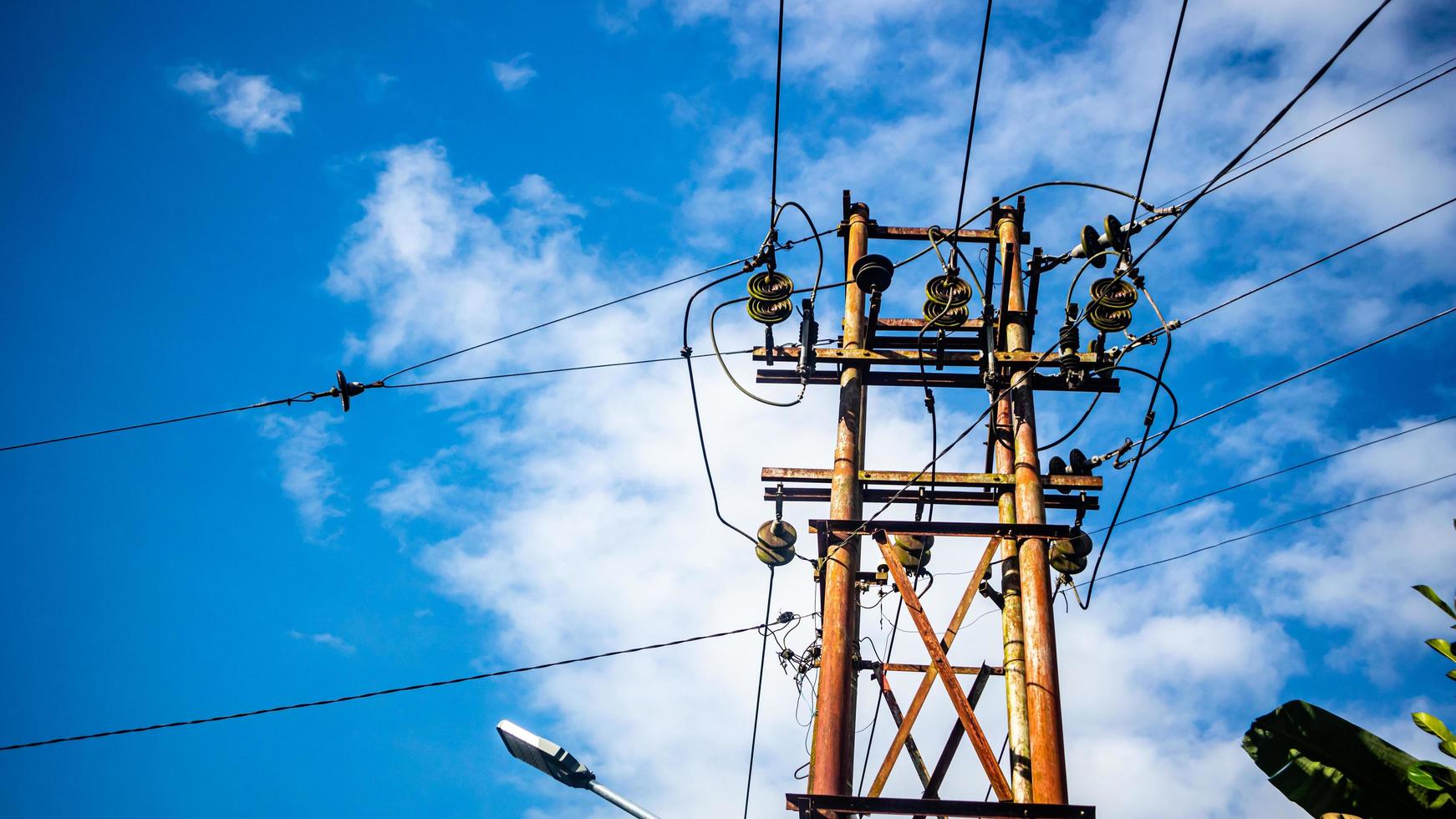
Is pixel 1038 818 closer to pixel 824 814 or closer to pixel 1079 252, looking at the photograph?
pixel 824 814

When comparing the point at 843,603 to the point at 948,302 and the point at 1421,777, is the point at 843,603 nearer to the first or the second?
the point at 948,302

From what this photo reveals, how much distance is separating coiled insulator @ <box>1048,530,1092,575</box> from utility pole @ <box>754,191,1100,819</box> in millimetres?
417

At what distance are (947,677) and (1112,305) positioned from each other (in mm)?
3587

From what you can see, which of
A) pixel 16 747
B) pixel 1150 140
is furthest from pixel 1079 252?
pixel 16 747

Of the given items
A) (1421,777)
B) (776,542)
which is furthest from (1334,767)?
(776,542)

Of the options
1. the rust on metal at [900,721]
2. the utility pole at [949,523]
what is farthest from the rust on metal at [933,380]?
the rust on metal at [900,721]

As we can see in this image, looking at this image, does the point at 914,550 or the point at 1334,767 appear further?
the point at 914,550

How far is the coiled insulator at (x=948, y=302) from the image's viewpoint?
916 cm

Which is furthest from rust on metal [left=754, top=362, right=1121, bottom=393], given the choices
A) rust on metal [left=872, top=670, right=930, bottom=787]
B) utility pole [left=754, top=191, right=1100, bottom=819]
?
rust on metal [left=872, top=670, right=930, bottom=787]

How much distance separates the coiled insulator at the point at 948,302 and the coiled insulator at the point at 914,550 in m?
2.04

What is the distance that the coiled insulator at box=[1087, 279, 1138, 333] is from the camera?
28.2 feet

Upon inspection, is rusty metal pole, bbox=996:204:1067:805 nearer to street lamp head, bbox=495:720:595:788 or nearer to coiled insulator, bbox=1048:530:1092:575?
coiled insulator, bbox=1048:530:1092:575

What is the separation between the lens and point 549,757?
27.3 ft

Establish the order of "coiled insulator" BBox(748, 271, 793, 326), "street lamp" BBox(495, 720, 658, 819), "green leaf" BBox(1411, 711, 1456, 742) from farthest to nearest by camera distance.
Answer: "coiled insulator" BBox(748, 271, 793, 326) < "street lamp" BBox(495, 720, 658, 819) < "green leaf" BBox(1411, 711, 1456, 742)
